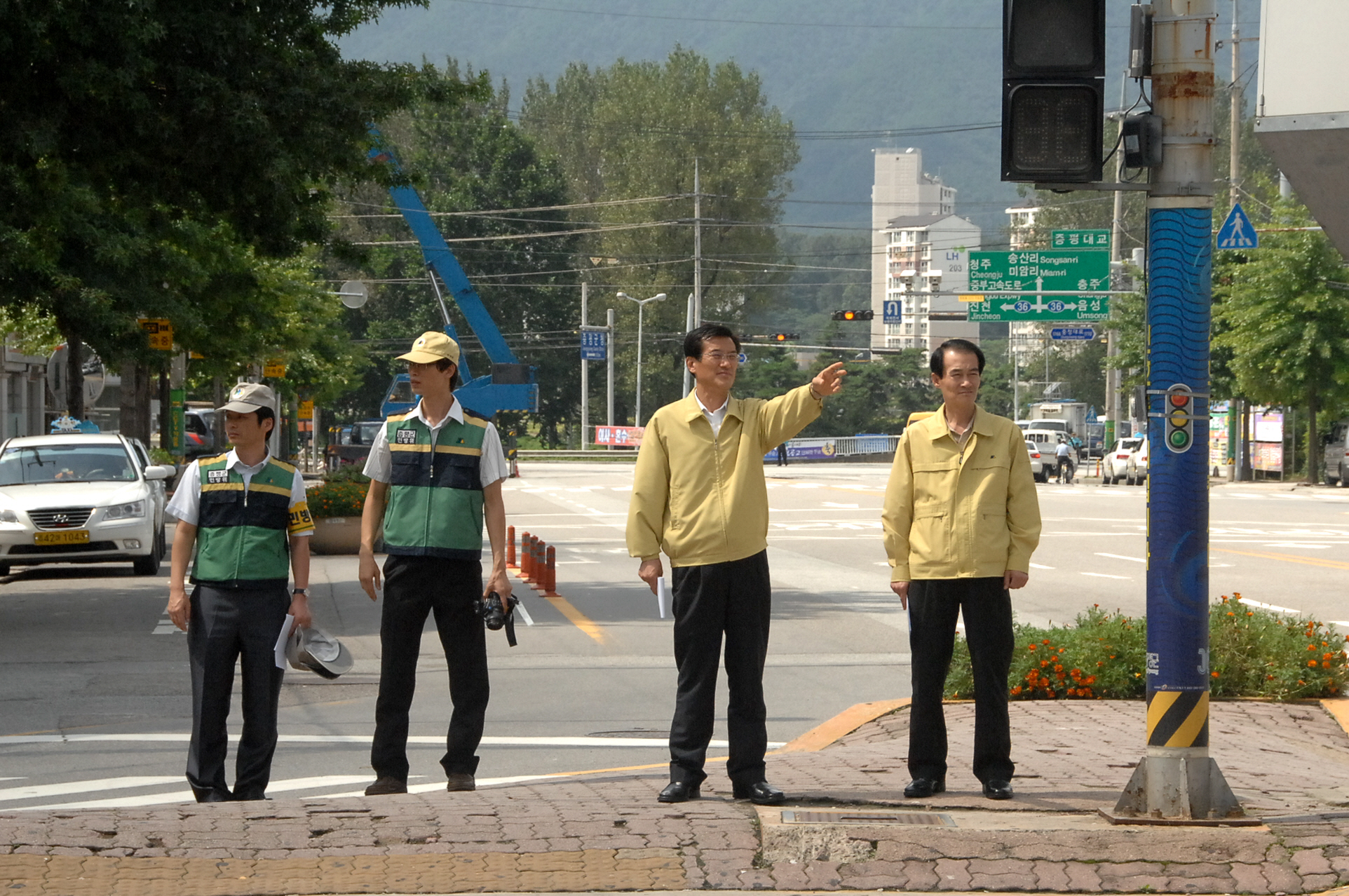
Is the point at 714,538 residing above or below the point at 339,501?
above

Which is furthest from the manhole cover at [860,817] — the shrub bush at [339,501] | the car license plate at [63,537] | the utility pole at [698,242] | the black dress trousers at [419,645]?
the utility pole at [698,242]

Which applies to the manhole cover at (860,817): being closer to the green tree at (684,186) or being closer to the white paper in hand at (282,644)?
the white paper in hand at (282,644)

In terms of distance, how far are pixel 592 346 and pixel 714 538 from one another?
7518 cm

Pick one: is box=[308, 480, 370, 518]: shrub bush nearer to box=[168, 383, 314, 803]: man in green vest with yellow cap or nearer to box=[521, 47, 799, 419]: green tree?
box=[168, 383, 314, 803]: man in green vest with yellow cap

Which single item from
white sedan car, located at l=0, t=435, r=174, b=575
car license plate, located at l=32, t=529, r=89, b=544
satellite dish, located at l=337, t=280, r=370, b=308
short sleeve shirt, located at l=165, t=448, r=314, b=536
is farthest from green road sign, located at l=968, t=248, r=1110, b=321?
short sleeve shirt, located at l=165, t=448, r=314, b=536

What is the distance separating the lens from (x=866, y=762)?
25.1 feet

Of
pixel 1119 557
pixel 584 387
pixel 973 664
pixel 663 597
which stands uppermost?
pixel 584 387

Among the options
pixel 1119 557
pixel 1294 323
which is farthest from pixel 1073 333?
pixel 1119 557

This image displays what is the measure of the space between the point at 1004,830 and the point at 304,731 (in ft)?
15.7

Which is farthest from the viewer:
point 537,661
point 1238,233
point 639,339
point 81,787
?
point 639,339

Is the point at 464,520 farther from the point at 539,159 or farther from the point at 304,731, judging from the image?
the point at 539,159

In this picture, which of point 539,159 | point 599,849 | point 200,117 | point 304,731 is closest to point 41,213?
point 200,117

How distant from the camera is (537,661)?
12.4m

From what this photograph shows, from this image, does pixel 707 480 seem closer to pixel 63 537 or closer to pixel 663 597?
pixel 663 597
